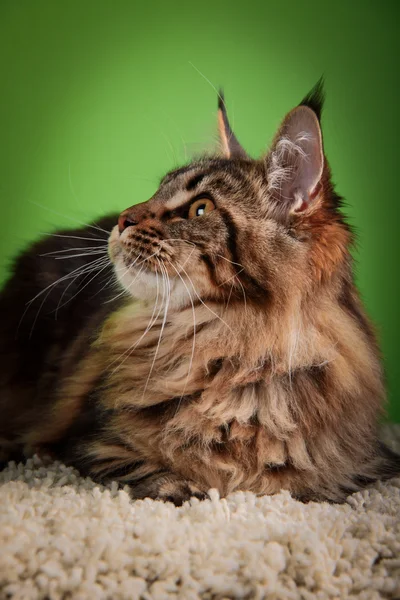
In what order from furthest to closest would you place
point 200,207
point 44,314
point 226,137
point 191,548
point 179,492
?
point 44,314, point 226,137, point 200,207, point 179,492, point 191,548

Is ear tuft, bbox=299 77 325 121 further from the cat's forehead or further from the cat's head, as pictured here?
the cat's forehead

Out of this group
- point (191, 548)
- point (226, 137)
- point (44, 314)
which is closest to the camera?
point (191, 548)

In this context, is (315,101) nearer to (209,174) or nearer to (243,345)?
(209,174)

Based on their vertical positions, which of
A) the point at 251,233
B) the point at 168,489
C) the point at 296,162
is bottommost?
the point at 168,489

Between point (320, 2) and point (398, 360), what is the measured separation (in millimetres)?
1246

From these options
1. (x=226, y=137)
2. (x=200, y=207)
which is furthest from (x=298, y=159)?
(x=226, y=137)

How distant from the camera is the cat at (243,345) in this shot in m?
1.25

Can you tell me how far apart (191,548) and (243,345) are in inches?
18.1

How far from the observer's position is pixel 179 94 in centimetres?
195

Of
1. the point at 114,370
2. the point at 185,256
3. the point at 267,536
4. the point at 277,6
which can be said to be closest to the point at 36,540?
the point at 267,536

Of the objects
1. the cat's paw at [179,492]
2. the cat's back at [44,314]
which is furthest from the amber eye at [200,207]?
the cat's paw at [179,492]

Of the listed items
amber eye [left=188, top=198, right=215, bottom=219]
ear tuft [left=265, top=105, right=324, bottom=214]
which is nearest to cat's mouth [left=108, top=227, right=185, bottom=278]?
amber eye [left=188, top=198, right=215, bottom=219]

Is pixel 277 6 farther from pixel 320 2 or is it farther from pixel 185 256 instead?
pixel 185 256

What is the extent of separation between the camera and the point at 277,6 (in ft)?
6.04
